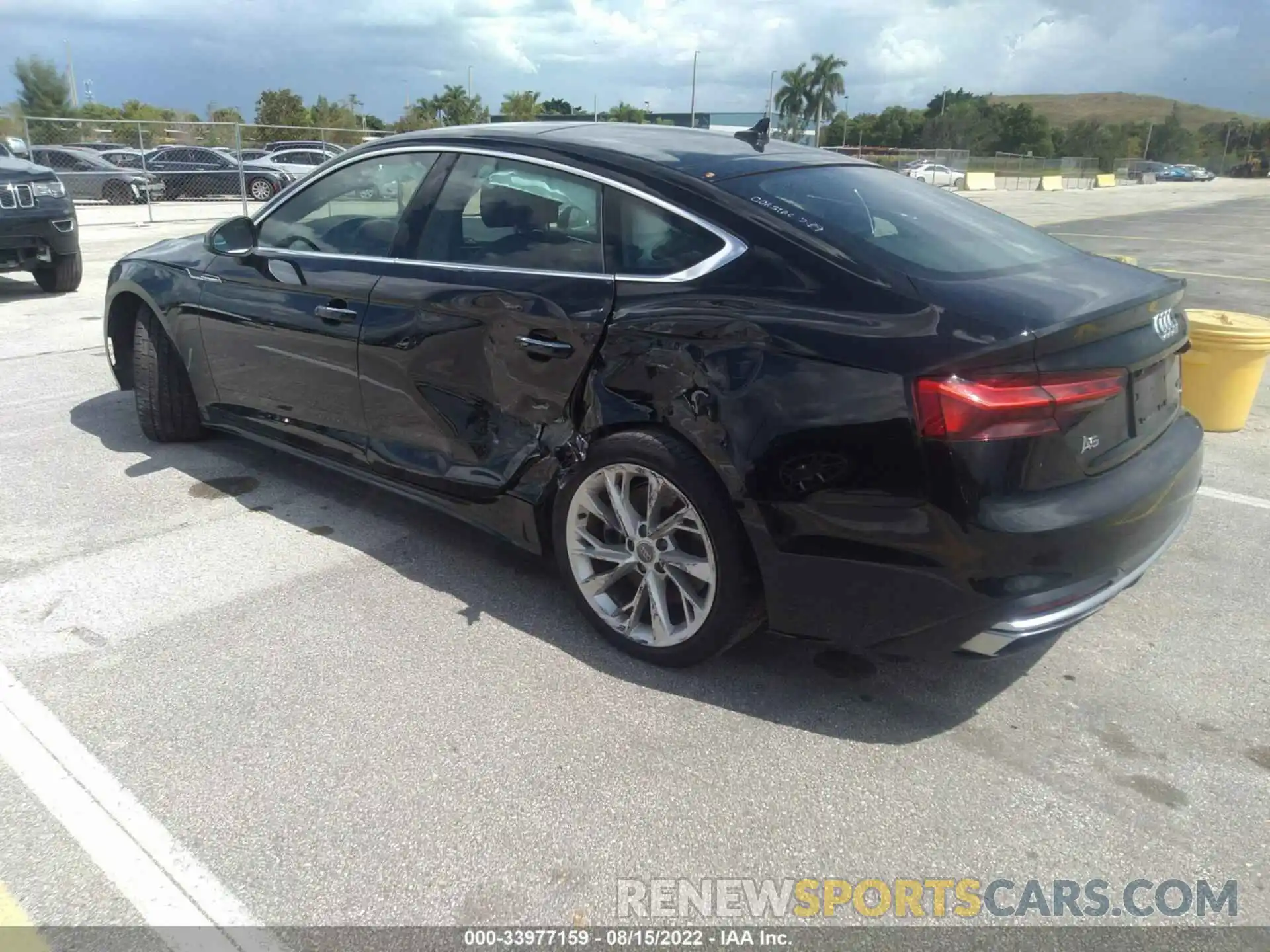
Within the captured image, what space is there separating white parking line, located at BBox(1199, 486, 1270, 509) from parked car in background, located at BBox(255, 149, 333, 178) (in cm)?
2225

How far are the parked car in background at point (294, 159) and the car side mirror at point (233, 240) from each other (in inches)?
807

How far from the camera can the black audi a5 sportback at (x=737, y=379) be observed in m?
2.47

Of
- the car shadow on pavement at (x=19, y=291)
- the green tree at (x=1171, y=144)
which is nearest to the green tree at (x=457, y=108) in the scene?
the car shadow on pavement at (x=19, y=291)

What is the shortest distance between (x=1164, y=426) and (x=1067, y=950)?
1645 mm

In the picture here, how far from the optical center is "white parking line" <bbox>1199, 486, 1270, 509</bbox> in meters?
4.62

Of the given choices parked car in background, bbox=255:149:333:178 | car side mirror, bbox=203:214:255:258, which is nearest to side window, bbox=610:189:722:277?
car side mirror, bbox=203:214:255:258

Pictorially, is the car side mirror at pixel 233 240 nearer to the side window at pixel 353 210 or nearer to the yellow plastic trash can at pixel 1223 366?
the side window at pixel 353 210

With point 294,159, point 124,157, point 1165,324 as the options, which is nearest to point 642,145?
point 1165,324

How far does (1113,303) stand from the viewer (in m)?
2.69

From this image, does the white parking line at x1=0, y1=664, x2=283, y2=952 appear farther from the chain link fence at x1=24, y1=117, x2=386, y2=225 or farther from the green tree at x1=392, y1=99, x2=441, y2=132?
the green tree at x1=392, y1=99, x2=441, y2=132

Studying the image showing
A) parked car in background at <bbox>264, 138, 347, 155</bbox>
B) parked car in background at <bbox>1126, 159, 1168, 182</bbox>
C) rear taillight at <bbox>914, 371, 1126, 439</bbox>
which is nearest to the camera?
rear taillight at <bbox>914, 371, 1126, 439</bbox>

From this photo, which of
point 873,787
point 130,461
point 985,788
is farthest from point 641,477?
point 130,461

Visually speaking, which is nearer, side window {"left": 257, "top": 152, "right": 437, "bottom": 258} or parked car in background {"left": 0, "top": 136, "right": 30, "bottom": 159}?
side window {"left": 257, "top": 152, "right": 437, "bottom": 258}

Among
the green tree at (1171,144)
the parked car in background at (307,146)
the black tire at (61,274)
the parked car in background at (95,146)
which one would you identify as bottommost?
the black tire at (61,274)
